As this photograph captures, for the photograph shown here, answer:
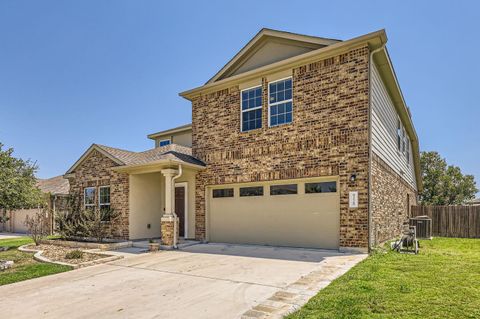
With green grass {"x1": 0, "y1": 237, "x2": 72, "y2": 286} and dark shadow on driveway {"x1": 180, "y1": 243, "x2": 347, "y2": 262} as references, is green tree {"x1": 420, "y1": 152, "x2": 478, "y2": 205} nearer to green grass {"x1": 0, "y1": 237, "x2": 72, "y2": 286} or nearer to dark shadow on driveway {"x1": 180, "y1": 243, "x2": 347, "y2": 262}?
dark shadow on driveway {"x1": 180, "y1": 243, "x2": 347, "y2": 262}

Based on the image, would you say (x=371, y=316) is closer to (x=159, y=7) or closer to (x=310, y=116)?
(x=310, y=116)

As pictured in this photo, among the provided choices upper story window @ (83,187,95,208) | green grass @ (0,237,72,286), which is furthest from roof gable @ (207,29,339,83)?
green grass @ (0,237,72,286)

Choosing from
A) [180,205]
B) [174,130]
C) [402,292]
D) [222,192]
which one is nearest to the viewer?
[402,292]

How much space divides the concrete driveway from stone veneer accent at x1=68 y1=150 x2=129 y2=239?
427 centimetres

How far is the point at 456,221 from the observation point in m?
15.7

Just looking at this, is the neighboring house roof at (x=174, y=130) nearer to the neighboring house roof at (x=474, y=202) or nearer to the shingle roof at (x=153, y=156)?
the shingle roof at (x=153, y=156)

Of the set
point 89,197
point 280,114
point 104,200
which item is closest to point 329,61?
point 280,114

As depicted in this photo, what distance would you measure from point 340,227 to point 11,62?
55.8ft

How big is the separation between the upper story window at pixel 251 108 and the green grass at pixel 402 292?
6.28m

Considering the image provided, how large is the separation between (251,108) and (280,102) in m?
1.25

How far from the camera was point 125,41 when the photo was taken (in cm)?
1529

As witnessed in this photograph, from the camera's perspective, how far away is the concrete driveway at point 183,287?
4758 millimetres

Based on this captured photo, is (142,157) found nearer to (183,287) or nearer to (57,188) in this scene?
(183,287)

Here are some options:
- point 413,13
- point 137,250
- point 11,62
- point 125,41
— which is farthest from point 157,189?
point 413,13
